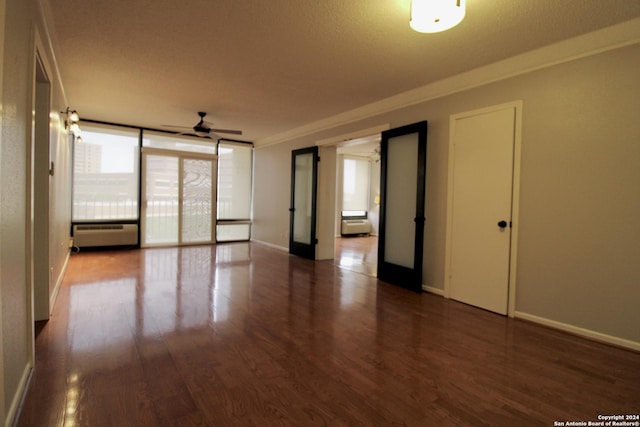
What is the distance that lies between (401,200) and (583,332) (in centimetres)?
242

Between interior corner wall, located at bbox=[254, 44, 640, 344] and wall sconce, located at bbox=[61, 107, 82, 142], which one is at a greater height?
wall sconce, located at bbox=[61, 107, 82, 142]

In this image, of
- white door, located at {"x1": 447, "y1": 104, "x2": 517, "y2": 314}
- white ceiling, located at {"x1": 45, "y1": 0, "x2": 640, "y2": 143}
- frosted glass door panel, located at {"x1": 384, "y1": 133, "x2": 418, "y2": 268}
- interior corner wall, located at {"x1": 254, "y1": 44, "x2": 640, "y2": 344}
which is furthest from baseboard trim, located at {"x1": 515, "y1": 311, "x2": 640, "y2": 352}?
white ceiling, located at {"x1": 45, "y1": 0, "x2": 640, "y2": 143}

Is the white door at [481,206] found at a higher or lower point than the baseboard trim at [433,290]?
higher

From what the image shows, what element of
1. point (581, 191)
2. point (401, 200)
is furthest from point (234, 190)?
point (581, 191)

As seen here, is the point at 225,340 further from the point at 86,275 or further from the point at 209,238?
the point at 209,238

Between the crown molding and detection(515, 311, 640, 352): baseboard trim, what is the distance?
2470 millimetres

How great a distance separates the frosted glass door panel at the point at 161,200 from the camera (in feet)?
23.2

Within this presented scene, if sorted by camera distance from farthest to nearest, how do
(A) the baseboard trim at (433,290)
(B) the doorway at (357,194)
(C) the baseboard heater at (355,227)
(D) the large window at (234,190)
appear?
(C) the baseboard heater at (355,227) → (B) the doorway at (357,194) → (D) the large window at (234,190) → (A) the baseboard trim at (433,290)

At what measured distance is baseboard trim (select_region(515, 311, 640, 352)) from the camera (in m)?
2.62

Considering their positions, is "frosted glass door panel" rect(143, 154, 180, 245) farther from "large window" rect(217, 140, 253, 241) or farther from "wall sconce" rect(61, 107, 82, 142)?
"wall sconce" rect(61, 107, 82, 142)

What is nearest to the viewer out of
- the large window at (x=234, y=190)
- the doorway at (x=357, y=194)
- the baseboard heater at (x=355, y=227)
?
the large window at (x=234, y=190)

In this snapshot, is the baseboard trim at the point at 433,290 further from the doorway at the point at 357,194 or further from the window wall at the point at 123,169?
the window wall at the point at 123,169

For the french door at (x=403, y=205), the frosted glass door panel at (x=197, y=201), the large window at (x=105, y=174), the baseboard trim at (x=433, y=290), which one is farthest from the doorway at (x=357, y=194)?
the large window at (x=105, y=174)

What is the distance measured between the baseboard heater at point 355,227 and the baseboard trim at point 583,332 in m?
6.82
